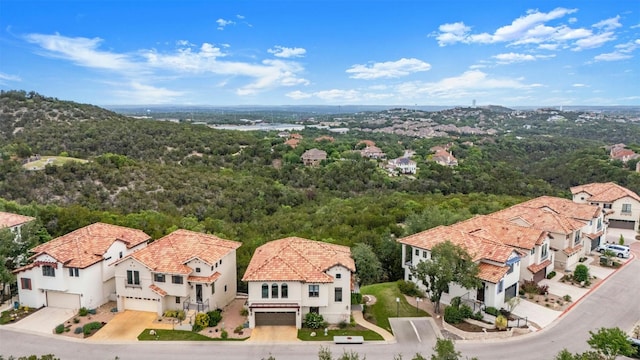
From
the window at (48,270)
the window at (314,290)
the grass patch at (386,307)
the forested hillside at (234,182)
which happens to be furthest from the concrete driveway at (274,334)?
the window at (48,270)

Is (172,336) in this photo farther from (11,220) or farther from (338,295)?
(11,220)

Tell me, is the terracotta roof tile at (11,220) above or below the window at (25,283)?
above

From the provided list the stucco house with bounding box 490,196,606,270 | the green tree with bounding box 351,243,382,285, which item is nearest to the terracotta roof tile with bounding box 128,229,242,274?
the green tree with bounding box 351,243,382,285

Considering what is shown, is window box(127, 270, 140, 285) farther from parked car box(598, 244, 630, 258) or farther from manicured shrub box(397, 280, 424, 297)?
parked car box(598, 244, 630, 258)

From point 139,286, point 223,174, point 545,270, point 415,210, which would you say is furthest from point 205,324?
point 223,174

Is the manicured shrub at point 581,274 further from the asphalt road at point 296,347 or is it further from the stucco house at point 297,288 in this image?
the stucco house at point 297,288

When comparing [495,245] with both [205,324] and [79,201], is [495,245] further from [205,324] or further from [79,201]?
[79,201]
